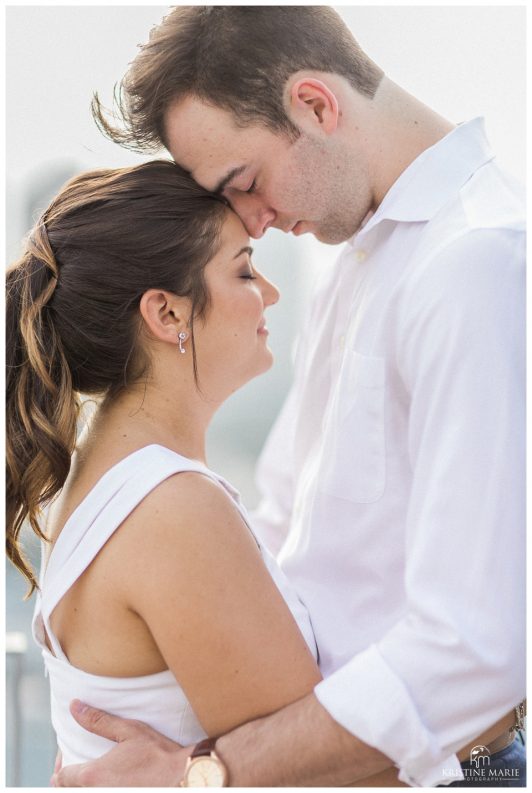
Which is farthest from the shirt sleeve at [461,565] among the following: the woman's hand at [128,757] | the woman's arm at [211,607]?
the woman's hand at [128,757]

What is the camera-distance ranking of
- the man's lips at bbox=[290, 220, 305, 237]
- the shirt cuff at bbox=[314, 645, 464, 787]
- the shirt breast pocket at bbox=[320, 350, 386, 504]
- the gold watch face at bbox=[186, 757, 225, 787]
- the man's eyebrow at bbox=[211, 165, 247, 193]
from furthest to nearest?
the man's lips at bbox=[290, 220, 305, 237] → the man's eyebrow at bbox=[211, 165, 247, 193] → the shirt breast pocket at bbox=[320, 350, 386, 504] → the gold watch face at bbox=[186, 757, 225, 787] → the shirt cuff at bbox=[314, 645, 464, 787]

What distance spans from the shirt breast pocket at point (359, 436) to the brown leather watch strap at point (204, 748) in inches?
23.2

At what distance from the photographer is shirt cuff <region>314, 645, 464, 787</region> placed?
1596mm

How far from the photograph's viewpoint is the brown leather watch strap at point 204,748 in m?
1.75

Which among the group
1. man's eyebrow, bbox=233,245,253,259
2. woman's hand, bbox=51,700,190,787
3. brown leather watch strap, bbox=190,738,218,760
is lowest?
woman's hand, bbox=51,700,190,787

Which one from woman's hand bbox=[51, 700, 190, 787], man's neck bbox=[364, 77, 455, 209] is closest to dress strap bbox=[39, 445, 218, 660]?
woman's hand bbox=[51, 700, 190, 787]

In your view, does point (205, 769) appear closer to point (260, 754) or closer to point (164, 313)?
point (260, 754)

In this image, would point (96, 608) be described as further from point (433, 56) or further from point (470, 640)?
point (433, 56)

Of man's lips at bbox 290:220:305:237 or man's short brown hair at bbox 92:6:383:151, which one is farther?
man's lips at bbox 290:220:305:237

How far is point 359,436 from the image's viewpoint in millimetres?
1938

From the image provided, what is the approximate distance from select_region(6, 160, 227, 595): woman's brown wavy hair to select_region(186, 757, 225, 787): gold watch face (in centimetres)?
67

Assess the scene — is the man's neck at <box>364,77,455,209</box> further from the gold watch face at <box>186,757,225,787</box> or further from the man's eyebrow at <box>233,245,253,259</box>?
the gold watch face at <box>186,757,225,787</box>

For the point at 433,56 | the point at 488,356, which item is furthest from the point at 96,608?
the point at 433,56

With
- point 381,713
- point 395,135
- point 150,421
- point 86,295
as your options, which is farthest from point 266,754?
point 395,135
